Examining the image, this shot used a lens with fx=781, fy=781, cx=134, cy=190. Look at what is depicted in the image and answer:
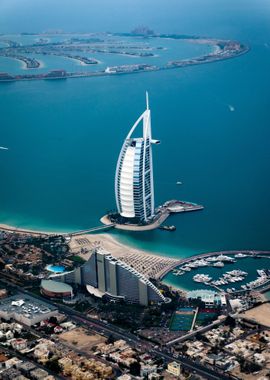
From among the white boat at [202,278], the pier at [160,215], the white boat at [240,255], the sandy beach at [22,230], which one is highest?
the pier at [160,215]

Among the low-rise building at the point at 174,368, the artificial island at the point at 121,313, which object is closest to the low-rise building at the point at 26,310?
the artificial island at the point at 121,313

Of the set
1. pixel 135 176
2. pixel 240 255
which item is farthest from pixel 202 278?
pixel 135 176

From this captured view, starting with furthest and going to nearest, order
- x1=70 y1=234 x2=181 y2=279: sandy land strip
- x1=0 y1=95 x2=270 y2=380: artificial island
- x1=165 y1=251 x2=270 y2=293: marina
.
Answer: x1=70 y1=234 x2=181 y2=279: sandy land strip
x1=165 y1=251 x2=270 y2=293: marina
x1=0 y1=95 x2=270 y2=380: artificial island

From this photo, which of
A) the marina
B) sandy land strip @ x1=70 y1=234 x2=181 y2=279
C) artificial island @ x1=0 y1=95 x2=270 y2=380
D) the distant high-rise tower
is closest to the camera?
artificial island @ x1=0 y1=95 x2=270 y2=380

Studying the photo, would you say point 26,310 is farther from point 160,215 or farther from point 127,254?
point 160,215

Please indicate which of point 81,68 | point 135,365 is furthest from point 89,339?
point 81,68

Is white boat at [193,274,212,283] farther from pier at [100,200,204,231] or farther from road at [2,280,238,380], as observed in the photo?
pier at [100,200,204,231]

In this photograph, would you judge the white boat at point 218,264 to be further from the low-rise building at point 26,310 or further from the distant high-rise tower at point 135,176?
the low-rise building at point 26,310

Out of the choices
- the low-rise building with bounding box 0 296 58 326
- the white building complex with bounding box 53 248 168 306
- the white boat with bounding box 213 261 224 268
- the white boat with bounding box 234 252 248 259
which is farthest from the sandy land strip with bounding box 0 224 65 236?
the white boat with bounding box 234 252 248 259
